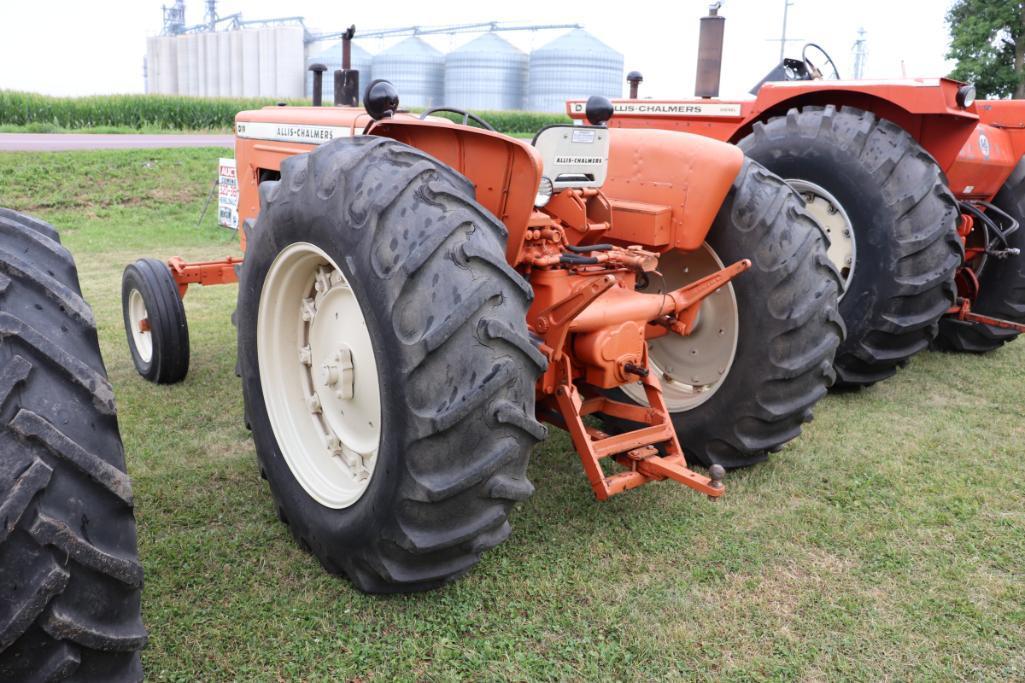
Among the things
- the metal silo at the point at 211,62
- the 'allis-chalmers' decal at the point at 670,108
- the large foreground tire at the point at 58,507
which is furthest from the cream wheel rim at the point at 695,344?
the metal silo at the point at 211,62

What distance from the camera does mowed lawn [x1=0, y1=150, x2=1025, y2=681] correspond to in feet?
7.05

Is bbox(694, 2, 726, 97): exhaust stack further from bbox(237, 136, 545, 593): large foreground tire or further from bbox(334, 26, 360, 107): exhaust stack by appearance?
bbox(237, 136, 545, 593): large foreground tire

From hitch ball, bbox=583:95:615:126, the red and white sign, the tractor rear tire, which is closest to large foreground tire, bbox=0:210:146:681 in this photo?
hitch ball, bbox=583:95:615:126

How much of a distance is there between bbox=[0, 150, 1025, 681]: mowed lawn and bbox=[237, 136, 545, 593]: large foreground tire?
8.3 inches

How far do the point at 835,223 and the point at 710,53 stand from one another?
7.42 ft

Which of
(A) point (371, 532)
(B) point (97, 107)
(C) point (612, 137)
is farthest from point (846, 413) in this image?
(B) point (97, 107)

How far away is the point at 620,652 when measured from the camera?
218 cm

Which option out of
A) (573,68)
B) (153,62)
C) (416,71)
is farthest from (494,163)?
(153,62)

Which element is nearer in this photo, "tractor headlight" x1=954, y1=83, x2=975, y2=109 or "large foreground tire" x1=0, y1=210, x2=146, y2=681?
"large foreground tire" x1=0, y1=210, x2=146, y2=681

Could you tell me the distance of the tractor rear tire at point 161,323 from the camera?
4.08m

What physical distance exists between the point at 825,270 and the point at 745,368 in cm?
48

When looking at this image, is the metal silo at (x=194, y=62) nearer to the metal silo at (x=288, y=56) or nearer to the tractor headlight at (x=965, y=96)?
the metal silo at (x=288, y=56)

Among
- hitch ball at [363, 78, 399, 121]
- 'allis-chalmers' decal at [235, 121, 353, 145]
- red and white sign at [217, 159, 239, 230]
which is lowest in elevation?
red and white sign at [217, 159, 239, 230]

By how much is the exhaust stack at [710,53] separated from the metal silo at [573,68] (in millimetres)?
33648
